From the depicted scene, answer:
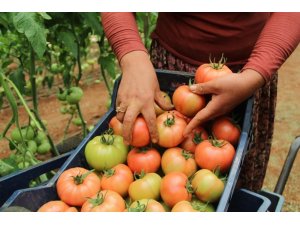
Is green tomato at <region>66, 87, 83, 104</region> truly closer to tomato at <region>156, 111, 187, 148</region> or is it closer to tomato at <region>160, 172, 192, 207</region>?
tomato at <region>156, 111, 187, 148</region>

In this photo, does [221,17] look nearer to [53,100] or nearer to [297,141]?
[297,141]

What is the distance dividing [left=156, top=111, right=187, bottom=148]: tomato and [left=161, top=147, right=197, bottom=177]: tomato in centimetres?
3

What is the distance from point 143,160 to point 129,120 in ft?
0.40

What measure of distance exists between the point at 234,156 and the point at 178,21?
1.95ft

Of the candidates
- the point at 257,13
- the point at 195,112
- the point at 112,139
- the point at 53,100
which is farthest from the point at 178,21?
the point at 53,100

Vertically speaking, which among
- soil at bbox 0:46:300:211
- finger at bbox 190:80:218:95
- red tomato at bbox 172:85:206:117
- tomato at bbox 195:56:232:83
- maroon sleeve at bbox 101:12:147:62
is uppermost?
maroon sleeve at bbox 101:12:147:62

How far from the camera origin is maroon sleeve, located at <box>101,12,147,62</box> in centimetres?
141

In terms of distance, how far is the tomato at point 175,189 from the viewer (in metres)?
1.13

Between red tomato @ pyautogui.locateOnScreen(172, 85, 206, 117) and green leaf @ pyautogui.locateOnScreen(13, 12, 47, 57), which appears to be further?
green leaf @ pyautogui.locateOnScreen(13, 12, 47, 57)

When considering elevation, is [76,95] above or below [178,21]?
below

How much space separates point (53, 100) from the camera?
4031mm

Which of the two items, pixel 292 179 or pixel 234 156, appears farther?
pixel 292 179

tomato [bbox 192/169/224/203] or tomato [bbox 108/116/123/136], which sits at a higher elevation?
tomato [bbox 108/116/123/136]

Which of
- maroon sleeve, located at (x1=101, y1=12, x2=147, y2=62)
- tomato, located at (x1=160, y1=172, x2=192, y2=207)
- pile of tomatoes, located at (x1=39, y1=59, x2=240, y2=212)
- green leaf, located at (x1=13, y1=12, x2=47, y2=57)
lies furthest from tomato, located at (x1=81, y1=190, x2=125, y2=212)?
green leaf, located at (x1=13, y1=12, x2=47, y2=57)
